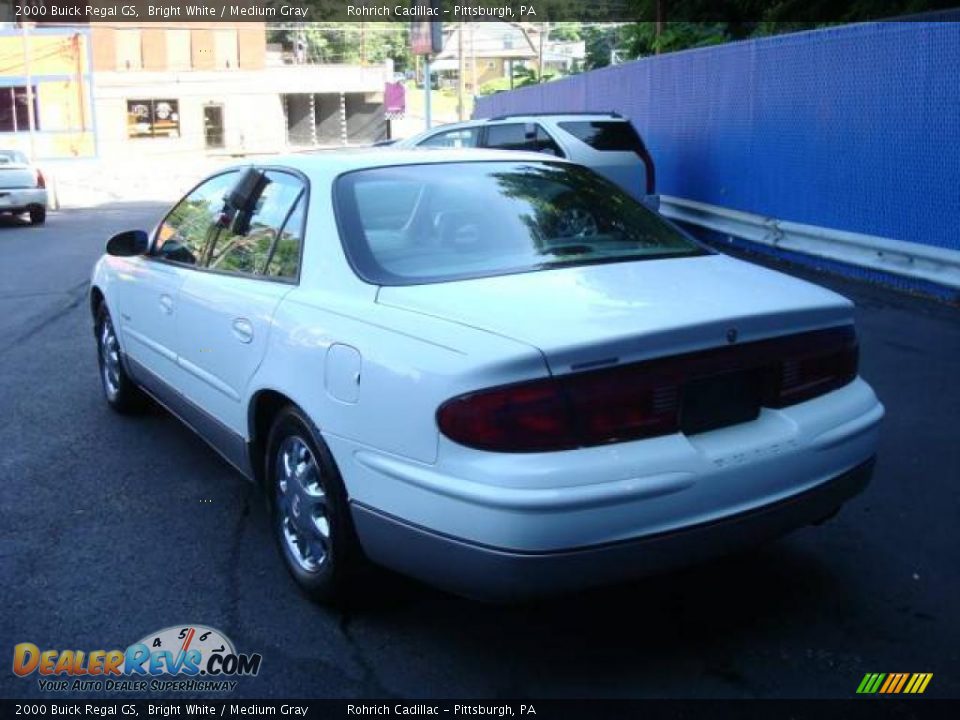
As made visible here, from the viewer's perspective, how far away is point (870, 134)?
904cm

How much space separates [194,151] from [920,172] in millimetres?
42076

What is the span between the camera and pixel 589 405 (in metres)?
2.89

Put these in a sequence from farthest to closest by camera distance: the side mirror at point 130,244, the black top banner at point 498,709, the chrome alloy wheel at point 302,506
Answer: the side mirror at point 130,244 → the chrome alloy wheel at point 302,506 → the black top banner at point 498,709

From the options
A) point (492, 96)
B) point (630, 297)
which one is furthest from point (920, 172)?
point (492, 96)

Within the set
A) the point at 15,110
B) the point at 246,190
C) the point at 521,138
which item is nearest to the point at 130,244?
the point at 246,190

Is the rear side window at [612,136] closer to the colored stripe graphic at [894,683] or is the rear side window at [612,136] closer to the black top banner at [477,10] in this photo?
the black top banner at [477,10]

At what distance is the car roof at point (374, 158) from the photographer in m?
4.11

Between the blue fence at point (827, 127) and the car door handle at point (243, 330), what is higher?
the blue fence at point (827, 127)

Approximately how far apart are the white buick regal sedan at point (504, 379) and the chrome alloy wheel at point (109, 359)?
5.57 ft

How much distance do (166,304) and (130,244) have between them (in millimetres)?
787

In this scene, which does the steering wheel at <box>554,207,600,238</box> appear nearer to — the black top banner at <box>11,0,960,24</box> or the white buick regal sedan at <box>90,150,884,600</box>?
the white buick regal sedan at <box>90,150,884,600</box>

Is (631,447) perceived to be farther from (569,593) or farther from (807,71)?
→ (807,71)

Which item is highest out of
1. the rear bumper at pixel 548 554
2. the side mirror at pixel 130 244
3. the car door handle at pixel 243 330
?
the side mirror at pixel 130 244

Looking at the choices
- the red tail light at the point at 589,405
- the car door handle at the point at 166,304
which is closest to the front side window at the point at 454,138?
the car door handle at the point at 166,304
